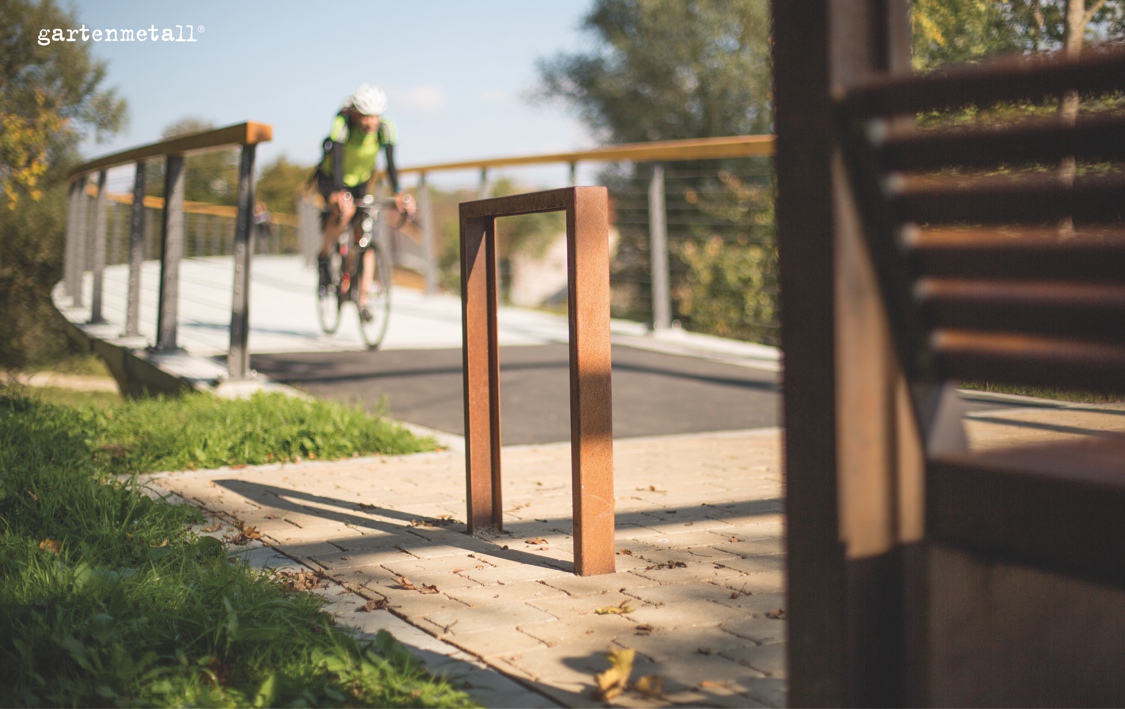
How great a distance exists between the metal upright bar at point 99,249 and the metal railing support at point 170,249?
264cm

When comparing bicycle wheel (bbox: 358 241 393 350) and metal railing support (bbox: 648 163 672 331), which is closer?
bicycle wheel (bbox: 358 241 393 350)

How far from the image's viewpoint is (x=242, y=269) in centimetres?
695

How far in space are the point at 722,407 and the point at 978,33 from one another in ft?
11.1

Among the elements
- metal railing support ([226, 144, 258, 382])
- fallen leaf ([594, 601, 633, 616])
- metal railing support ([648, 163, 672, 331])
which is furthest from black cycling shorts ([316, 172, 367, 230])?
fallen leaf ([594, 601, 633, 616])

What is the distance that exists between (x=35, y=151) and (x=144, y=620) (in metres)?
20.6

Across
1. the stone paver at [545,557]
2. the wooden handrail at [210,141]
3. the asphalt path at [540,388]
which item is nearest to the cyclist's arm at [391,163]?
the asphalt path at [540,388]

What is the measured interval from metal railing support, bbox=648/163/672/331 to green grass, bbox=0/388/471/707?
6.59m

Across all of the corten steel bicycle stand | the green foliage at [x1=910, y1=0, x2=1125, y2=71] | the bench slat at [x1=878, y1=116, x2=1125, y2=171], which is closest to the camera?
the bench slat at [x1=878, y1=116, x2=1125, y2=171]

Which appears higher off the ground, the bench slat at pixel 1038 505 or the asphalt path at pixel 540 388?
the bench slat at pixel 1038 505

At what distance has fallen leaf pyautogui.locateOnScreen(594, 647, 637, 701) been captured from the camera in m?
2.31

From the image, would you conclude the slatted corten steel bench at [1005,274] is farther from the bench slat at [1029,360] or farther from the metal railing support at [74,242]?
the metal railing support at [74,242]

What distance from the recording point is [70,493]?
392 centimetres

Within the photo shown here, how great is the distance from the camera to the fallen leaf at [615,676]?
7.57 ft

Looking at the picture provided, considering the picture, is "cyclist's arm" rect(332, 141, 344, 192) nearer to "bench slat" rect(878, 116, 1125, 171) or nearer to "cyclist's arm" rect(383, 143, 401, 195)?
"cyclist's arm" rect(383, 143, 401, 195)
